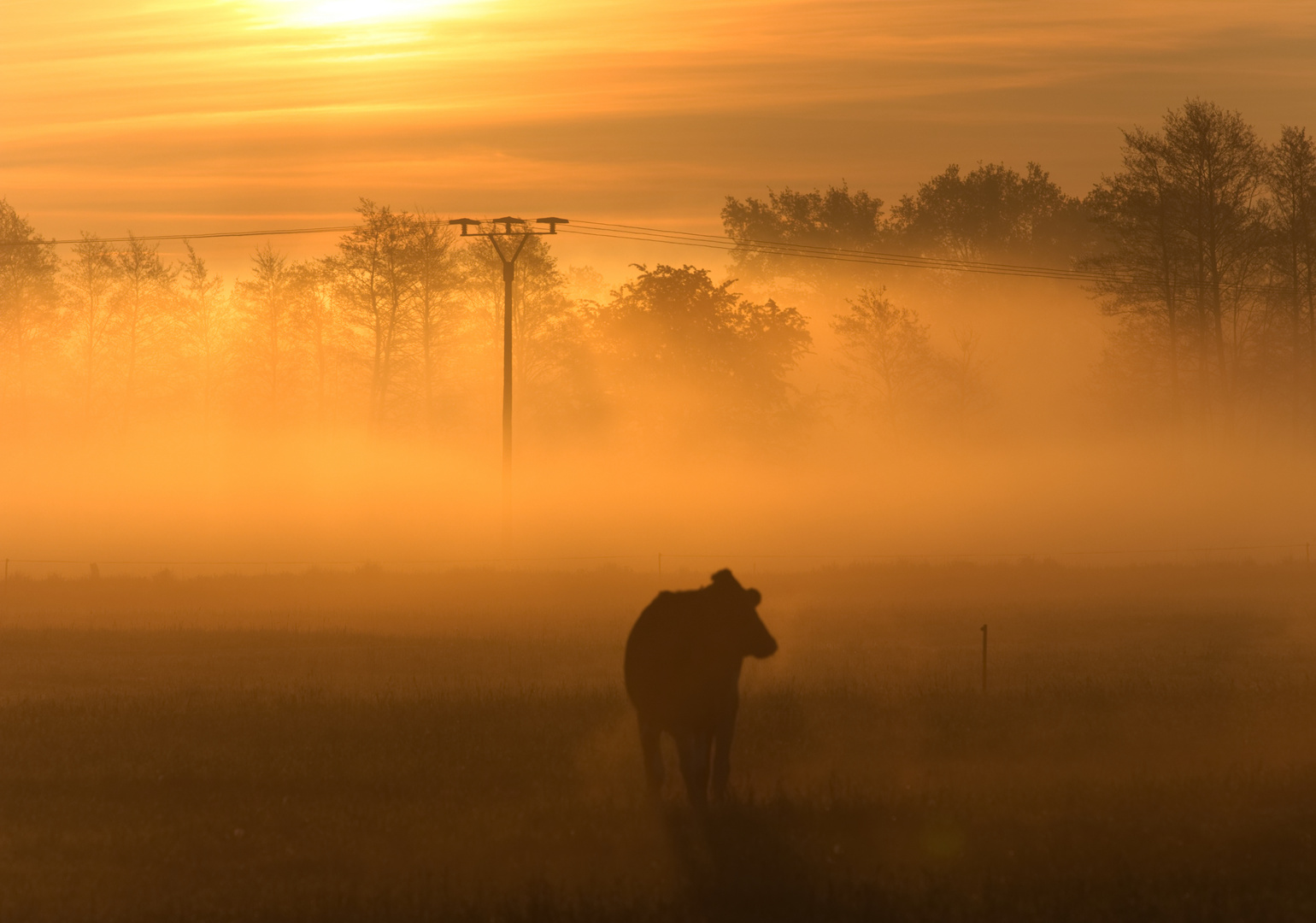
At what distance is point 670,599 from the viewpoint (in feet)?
38.0

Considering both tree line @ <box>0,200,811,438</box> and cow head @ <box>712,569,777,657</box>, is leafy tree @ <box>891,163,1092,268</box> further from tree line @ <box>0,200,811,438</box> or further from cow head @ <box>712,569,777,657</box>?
cow head @ <box>712,569,777,657</box>

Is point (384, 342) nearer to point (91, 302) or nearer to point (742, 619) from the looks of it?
point (91, 302)

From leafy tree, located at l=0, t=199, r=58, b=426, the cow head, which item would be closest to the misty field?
the cow head

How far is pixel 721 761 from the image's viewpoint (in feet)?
36.8

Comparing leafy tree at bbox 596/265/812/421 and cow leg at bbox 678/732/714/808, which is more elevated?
leafy tree at bbox 596/265/812/421

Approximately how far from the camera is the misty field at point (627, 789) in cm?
905

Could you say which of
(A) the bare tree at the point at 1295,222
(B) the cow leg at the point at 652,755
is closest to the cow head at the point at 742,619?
(B) the cow leg at the point at 652,755

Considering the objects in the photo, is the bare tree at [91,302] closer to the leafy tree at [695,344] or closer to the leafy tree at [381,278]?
the leafy tree at [381,278]

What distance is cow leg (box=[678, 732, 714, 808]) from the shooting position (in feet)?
35.7

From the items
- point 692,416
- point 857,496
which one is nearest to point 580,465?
point 692,416

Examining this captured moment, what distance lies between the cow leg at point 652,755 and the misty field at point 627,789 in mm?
226

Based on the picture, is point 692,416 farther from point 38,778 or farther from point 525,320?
point 38,778

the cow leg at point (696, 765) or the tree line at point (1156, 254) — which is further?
the tree line at point (1156, 254)

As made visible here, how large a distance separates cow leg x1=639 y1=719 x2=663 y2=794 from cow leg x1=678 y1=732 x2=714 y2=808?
33 centimetres
